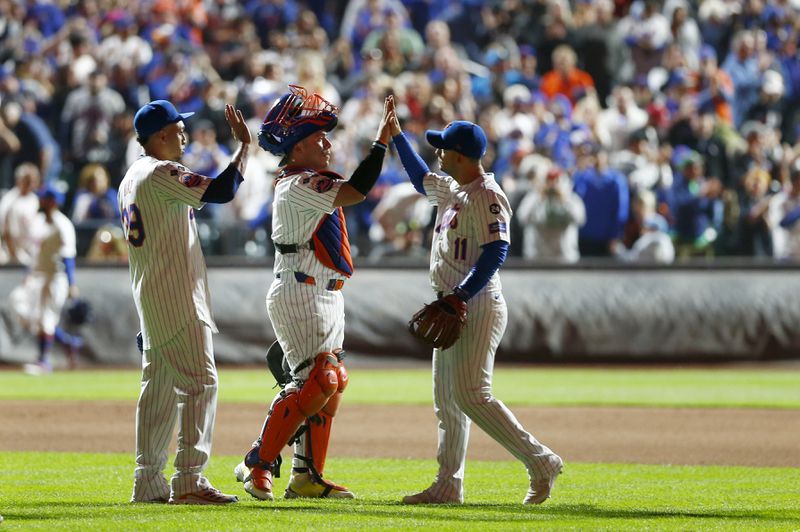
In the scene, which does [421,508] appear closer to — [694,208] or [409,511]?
[409,511]

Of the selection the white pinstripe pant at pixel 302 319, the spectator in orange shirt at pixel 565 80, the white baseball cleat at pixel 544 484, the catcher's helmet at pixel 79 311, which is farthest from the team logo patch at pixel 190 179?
the spectator in orange shirt at pixel 565 80

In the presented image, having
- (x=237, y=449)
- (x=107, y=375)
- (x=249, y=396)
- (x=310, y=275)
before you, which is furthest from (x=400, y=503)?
(x=107, y=375)

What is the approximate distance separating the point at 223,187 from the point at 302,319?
0.78m

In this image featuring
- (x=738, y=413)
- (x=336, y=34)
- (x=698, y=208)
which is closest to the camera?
(x=738, y=413)

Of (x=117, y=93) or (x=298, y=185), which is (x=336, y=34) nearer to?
(x=117, y=93)

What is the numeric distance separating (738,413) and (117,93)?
1171 cm

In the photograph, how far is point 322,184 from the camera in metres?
6.61

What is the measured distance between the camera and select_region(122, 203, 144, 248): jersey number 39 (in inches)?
258

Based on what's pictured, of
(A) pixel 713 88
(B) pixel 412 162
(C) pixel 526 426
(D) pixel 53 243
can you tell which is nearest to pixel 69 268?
(D) pixel 53 243

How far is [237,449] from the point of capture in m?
9.72

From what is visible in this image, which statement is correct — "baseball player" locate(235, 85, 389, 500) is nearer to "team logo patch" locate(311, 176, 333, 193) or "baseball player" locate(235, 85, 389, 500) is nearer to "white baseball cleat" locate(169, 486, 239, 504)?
"team logo patch" locate(311, 176, 333, 193)

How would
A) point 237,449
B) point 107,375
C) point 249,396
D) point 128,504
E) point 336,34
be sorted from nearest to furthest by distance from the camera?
point 128,504
point 237,449
point 249,396
point 107,375
point 336,34

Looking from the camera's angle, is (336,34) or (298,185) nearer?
(298,185)

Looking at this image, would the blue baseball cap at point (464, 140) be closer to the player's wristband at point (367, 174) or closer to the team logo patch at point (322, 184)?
the player's wristband at point (367, 174)
